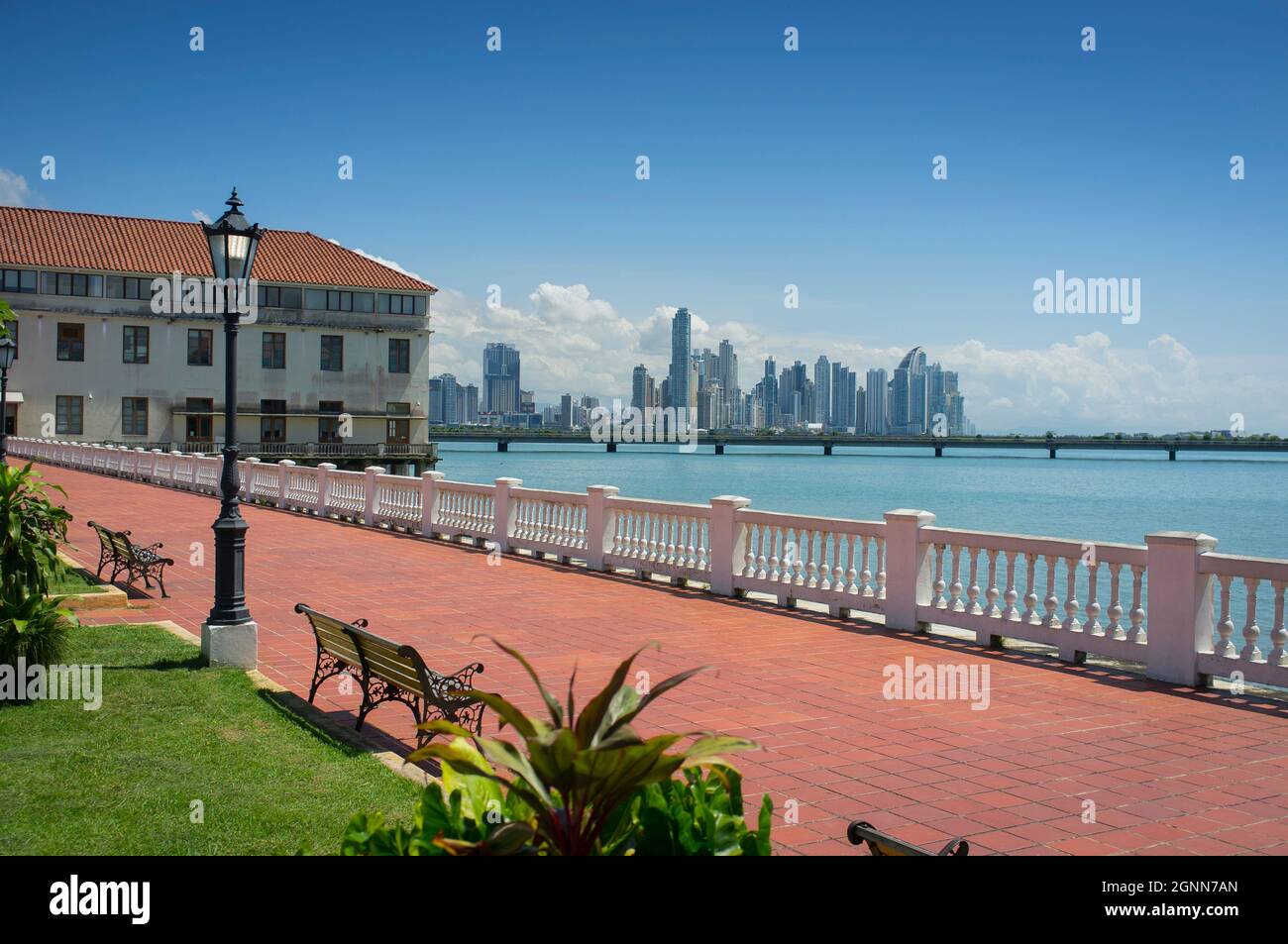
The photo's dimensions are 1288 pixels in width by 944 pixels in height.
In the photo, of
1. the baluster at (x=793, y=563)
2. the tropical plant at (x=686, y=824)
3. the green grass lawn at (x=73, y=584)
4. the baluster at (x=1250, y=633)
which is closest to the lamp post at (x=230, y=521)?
the green grass lawn at (x=73, y=584)

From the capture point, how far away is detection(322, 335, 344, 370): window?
7050 cm

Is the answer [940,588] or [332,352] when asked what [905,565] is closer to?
[940,588]

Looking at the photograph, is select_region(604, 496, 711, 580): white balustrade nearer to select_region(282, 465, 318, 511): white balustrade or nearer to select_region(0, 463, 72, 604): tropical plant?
select_region(0, 463, 72, 604): tropical plant

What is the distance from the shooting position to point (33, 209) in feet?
218

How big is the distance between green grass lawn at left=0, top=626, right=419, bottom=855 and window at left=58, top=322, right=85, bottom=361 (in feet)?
203

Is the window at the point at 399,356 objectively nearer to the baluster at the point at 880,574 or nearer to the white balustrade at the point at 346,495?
the white balustrade at the point at 346,495

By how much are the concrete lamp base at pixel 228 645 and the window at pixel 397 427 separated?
64385 millimetres

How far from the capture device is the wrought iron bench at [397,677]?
6754 mm

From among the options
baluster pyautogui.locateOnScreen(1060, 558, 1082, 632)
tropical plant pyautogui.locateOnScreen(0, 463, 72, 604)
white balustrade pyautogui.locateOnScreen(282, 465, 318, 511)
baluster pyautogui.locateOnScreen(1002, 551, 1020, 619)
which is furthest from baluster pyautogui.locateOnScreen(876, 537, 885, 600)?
white balustrade pyautogui.locateOnScreen(282, 465, 318, 511)
